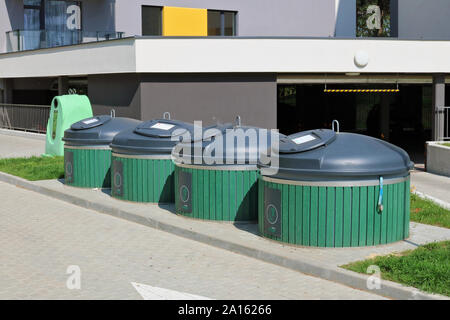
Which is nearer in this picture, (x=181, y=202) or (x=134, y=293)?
(x=134, y=293)

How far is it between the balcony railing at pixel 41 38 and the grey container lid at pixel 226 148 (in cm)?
1760

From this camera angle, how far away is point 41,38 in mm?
26781

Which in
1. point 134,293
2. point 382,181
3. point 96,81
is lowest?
point 134,293

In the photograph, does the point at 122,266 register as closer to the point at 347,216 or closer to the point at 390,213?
the point at 347,216

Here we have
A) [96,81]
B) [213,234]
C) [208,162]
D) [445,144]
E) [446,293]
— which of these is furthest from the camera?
[96,81]

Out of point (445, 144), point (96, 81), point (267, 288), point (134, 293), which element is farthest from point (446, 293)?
point (96, 81)

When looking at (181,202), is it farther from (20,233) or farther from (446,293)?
(446,293)

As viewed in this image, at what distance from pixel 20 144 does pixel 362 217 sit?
1694cm

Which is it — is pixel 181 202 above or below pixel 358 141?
below

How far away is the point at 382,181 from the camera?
7.81m

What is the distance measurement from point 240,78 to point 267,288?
13.1 meters

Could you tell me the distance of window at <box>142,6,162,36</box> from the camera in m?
29.1

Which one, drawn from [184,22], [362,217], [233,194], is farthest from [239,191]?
[184,22]

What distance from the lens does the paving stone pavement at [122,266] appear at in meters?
6.73
